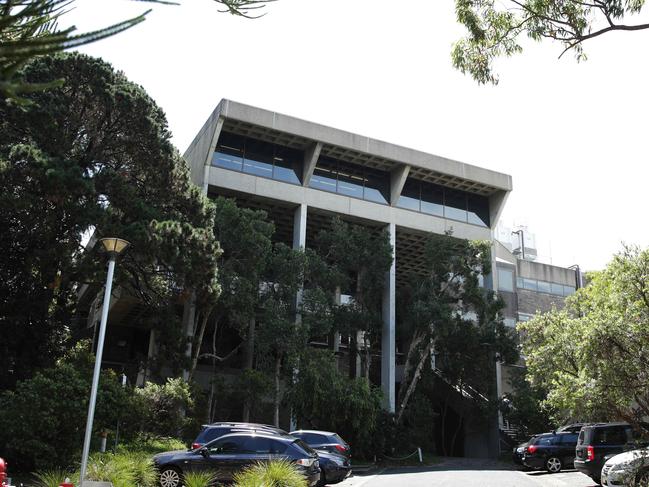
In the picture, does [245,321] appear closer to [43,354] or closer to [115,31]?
[43,354]

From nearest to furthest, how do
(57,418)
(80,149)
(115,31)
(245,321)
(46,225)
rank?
(115,31) → (57,418) → (46,225) → (80,149) → (245,321)

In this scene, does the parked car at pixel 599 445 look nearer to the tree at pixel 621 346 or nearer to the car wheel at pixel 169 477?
the tree at pixel 621 346

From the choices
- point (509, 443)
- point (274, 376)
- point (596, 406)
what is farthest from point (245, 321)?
point (509, 443)

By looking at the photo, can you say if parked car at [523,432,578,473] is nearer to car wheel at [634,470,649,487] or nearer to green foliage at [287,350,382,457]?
green foliage at [287,350,382,457]

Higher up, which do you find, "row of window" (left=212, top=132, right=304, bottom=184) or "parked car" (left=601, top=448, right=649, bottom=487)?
"row of window" (left=212, top=132, right=304, bottom=184)

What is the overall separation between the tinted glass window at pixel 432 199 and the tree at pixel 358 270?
463cm

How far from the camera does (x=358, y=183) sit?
33781 millimetres

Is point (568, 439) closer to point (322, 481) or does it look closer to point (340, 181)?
point (322, 481)

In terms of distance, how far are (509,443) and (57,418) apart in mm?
26700

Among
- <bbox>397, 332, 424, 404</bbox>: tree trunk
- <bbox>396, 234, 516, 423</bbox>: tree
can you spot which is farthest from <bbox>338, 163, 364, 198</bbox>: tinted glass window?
<bbox>397, 332, 424, 404</bbox>: tree trunk

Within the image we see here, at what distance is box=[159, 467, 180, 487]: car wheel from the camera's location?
43.0 ft

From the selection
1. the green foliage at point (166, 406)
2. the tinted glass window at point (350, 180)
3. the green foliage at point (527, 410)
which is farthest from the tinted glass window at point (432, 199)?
the green foliage at point (166, 406)

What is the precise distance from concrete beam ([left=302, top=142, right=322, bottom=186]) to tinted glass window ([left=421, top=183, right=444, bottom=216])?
7.49 m

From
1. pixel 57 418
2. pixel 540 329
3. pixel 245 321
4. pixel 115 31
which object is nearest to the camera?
pixel 115 31
